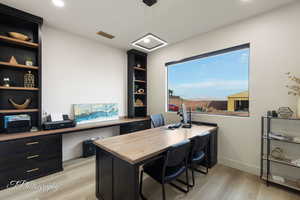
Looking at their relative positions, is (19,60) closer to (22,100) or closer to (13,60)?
(13,60)

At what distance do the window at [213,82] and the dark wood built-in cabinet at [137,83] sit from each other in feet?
3.04

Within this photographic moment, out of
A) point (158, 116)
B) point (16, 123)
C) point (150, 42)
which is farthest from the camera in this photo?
point (158, 116)

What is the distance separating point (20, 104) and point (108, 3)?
2474mm

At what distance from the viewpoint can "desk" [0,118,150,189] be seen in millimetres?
1951

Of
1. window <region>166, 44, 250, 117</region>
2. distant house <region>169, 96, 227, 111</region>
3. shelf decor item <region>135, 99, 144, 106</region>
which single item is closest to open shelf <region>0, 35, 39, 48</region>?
shelf decor item <region>135, 99, 144, 106</region>

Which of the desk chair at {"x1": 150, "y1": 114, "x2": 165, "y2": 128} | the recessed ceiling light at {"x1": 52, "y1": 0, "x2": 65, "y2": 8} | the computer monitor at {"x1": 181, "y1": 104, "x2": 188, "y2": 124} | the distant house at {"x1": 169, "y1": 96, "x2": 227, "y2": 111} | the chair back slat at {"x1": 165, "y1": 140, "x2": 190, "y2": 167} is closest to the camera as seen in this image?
the chair back slat at {"x1": 165, "y1": 140, "x2": 190, "y2": 167}

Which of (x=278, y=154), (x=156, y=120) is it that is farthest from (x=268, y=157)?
(x=156, y=120)

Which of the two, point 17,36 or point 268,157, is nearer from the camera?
point 268,157

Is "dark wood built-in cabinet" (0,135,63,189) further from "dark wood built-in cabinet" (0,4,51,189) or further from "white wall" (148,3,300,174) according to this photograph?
"white wall" (148,3,300,174)

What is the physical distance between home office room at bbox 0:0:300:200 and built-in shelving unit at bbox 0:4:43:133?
0.06 feet

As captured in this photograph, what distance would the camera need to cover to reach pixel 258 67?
236 cm

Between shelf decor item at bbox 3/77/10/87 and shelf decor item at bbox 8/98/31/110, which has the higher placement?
shelf decor item at bbox 3/77/10/87

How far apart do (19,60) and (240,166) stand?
474cm

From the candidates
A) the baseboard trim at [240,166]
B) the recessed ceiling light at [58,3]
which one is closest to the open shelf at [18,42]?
the recessed ceiling light at [58,3]
